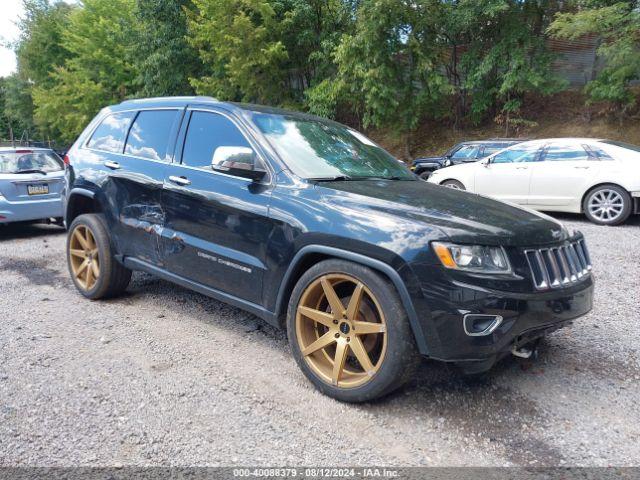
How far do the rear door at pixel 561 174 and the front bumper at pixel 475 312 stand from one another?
23.7ft

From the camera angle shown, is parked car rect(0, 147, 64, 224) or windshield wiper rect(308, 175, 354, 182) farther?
parked car rect(0, 147, 64, 224)

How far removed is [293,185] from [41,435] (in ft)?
6.57

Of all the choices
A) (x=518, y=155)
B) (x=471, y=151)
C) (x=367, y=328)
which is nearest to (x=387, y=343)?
(x=367, y=328)

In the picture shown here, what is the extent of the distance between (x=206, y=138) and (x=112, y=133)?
151cm

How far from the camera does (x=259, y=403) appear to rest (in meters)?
3.01

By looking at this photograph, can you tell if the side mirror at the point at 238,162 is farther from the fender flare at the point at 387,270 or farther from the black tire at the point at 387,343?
the black tire at the point at 387,343

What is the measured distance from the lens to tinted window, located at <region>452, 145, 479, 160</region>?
43.6 feet

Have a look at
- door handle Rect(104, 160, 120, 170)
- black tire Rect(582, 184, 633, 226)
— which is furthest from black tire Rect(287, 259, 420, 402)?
black tire Rect(582, 184, 633, 226)

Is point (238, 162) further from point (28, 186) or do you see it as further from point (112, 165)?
point (28, 186)

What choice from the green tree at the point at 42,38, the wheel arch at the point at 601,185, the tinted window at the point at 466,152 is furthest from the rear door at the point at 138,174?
the green tree at the point at 42,38

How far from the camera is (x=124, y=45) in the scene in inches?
1024

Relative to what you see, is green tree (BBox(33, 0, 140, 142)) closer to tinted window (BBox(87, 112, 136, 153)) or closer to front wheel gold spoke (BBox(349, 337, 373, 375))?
tinted window (BBox(87, 112, 136, 153))

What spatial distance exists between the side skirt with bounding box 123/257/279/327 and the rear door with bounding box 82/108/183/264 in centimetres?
7

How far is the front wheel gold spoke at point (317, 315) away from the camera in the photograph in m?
3.02
